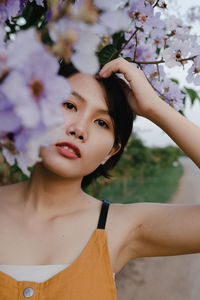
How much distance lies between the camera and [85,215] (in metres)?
1.32

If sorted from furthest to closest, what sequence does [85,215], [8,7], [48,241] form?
[85,215]
[48,241]
[8,7]

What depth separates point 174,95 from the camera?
1005 millimetres

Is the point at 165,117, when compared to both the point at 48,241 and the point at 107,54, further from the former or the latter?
the point at 48,241

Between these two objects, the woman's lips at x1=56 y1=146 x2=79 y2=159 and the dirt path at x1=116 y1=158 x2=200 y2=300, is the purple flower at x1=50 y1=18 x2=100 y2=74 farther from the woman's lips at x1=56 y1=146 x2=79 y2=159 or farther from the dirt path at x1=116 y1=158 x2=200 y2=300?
the dirt path at x1=116 y1=158 x2=200 y2=300

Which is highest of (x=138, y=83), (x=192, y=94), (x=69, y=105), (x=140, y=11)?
(x=140, y=11)

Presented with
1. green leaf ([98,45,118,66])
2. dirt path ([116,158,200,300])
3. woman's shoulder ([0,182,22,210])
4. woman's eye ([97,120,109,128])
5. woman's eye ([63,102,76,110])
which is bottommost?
dirt path ([116,158,200,300])

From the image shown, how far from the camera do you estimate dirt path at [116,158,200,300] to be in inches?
148

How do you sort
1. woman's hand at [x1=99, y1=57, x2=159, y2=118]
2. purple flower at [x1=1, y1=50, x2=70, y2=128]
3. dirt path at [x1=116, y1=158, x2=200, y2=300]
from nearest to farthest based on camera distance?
purple flower at [x1=1, y1=50, x2=70, y2=128], woman's hand at [x1=99, y1=57, x2=159, y2=118], dirt path at [x1=116, y1=158, x2=200, y2=300]

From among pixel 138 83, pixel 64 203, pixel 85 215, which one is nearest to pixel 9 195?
pixel 64 203

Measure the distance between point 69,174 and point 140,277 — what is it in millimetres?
3692

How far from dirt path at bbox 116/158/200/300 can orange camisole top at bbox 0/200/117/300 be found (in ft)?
9.48

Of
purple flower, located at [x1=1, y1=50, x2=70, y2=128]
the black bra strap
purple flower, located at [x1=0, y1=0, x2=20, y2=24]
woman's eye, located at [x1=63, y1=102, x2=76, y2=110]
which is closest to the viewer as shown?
purple flower, located at [x1=1, y1=50, x2=70, y2=128]

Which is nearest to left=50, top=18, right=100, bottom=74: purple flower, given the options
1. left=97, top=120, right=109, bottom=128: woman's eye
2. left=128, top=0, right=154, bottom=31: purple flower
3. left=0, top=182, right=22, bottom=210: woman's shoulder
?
left=128, top=0, right=154, bottom=31: purple flower

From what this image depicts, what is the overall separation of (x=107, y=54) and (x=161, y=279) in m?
3.98
